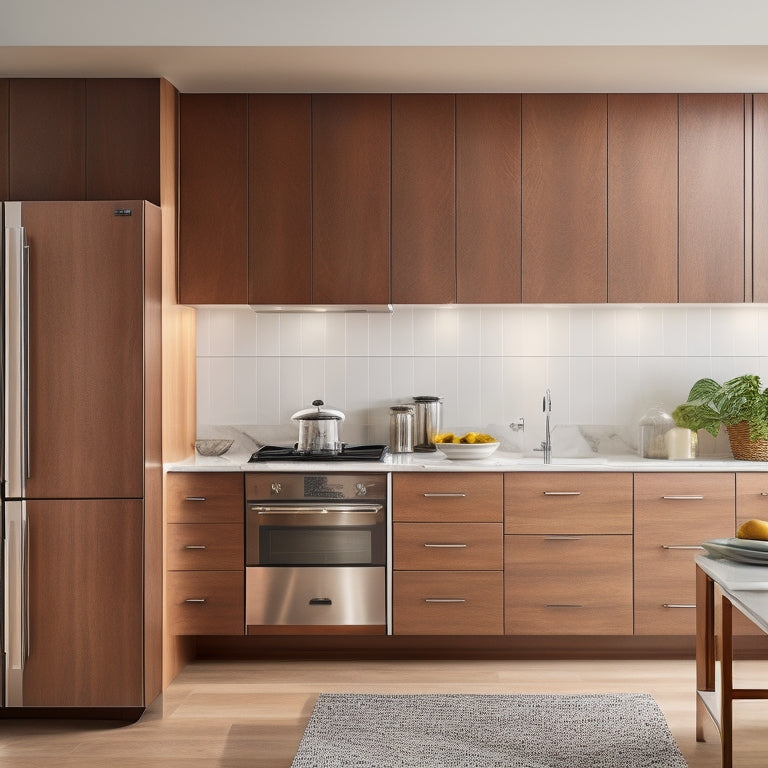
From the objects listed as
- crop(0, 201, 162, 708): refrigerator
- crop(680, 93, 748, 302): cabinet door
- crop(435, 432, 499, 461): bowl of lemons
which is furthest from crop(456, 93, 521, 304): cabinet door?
crop(0, 201, 162, 708): refrigerator

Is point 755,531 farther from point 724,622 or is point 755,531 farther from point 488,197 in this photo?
point 488,197

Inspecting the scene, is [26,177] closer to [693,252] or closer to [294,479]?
[294,479]

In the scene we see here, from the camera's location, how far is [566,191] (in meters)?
3.68

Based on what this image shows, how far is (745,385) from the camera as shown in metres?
3.72

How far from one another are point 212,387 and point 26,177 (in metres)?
1.29

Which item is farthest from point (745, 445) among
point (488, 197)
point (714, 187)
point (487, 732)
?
point (487, 732)

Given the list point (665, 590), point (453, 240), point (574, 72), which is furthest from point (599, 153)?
point (665, 590)

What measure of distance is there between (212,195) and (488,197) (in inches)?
48.4

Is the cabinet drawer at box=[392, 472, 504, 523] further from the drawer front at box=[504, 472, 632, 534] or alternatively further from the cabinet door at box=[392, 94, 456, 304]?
the cabinet door at box=[392, 94, 456, 304]

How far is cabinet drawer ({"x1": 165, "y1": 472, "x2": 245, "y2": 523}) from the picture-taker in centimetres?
347

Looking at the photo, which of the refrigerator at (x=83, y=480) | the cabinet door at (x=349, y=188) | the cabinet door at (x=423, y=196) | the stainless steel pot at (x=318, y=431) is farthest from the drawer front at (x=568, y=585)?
the refrigerator at (x=83, y=480)

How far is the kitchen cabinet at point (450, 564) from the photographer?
11.5 feet

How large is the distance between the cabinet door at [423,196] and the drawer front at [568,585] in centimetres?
119

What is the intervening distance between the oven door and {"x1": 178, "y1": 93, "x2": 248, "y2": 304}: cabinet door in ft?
3.28
